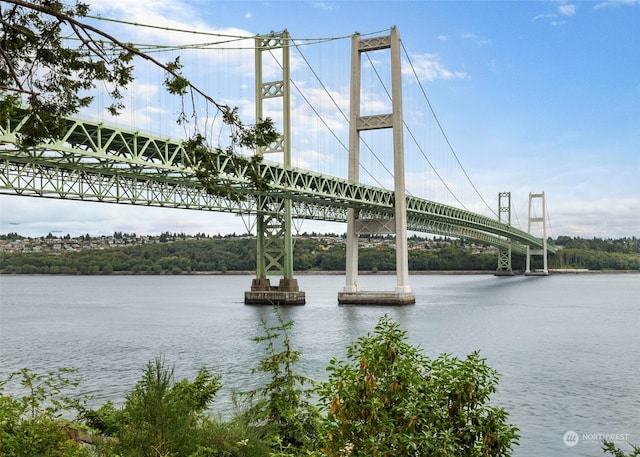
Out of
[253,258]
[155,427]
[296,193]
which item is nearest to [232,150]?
[155,427]

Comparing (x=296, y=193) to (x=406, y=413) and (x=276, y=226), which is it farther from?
(x=406, y=413)

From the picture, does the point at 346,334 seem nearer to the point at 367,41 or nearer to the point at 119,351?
the point at 119,351

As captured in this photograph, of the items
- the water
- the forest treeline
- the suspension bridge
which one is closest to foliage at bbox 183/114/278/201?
the water

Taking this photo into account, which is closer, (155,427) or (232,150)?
(155,427)

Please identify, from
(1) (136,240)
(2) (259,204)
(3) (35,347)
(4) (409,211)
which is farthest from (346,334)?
(1) (136,240)

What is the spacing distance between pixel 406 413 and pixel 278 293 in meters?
40.1

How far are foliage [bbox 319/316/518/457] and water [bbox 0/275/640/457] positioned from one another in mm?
6808

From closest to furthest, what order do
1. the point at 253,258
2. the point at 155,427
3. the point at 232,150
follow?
the point at 155,427 < the point at 232,150 < the point at 253,258

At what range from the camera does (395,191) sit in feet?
145

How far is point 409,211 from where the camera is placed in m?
50.5

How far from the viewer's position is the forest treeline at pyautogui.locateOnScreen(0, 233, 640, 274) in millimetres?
117812

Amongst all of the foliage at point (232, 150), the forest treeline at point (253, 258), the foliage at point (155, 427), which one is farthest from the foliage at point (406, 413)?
the forest treeline at point (253, 258)

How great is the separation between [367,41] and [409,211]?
1195cm

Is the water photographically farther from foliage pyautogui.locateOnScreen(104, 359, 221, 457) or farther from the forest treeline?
the forest treeline
